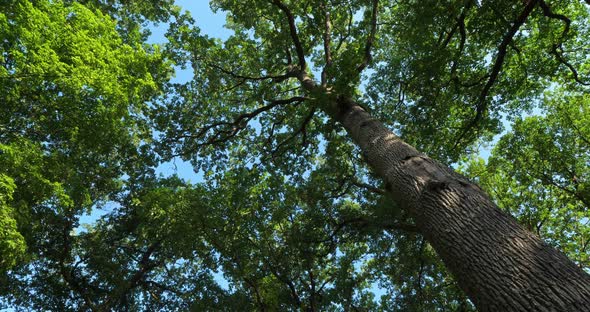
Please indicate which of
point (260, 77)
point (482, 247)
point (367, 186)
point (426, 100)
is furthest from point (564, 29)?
point (260, 77)

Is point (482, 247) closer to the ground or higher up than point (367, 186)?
closer to the ground

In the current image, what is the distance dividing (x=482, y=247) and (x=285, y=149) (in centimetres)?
769

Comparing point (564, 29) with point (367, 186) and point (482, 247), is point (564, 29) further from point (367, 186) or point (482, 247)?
point (482, 247)

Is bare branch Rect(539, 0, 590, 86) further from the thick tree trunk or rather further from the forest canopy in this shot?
the thick tree trunk

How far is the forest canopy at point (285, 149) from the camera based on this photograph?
5906 millimetres

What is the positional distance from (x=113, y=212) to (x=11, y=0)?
33.0 ft

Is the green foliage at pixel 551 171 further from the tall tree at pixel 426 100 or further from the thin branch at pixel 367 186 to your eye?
the thin branch at pixel 367 186

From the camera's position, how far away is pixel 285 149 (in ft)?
34.7

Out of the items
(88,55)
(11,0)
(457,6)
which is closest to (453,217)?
(457,6)

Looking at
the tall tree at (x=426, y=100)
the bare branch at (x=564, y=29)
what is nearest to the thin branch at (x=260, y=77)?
the tall tree at (x=426, y=100)

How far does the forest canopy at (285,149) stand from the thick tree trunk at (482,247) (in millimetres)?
34

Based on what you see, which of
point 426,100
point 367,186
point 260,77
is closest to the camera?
point 426,100

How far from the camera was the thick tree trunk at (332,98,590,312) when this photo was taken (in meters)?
2.68

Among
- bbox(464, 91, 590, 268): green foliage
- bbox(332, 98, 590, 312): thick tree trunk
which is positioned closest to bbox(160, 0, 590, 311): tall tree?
bbox(332, 98, 590, 312): thick tree trunk
